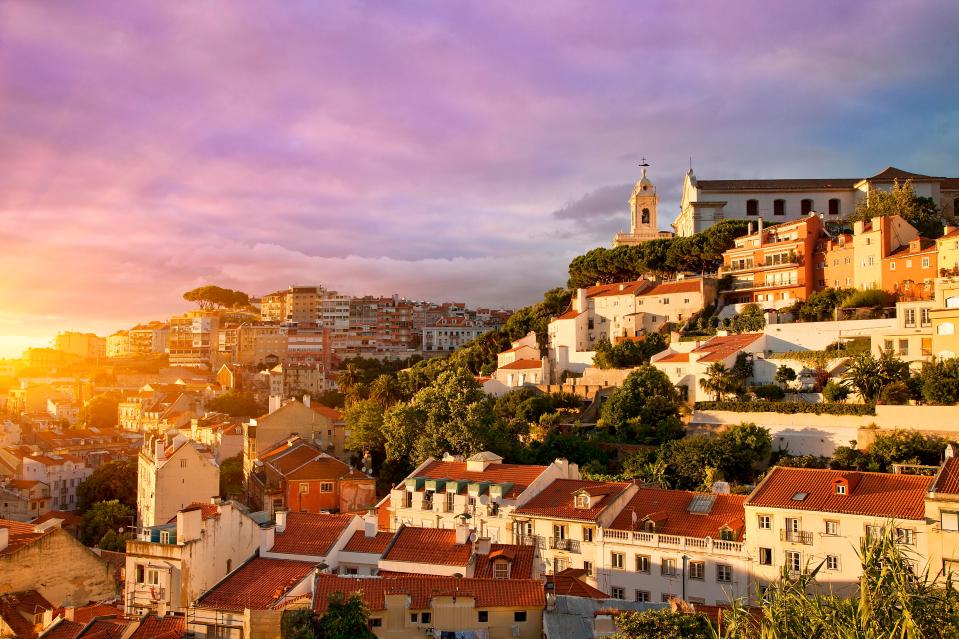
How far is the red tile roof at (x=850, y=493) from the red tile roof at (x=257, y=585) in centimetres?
2008

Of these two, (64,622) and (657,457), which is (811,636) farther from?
(657,457)

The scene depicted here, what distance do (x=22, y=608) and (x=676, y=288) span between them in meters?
62.8

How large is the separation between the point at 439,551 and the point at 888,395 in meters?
31.3

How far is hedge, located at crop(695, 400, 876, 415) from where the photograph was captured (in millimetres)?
52125

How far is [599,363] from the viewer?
7694cm

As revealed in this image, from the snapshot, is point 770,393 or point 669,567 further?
point 770,393

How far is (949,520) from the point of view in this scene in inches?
1262

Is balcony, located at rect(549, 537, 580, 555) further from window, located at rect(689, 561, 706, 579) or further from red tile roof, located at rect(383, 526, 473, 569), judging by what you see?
window, located at rect(689, 561, 706, 579)

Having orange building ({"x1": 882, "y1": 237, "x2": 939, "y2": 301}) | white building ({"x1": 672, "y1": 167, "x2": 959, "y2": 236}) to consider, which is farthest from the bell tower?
orange building ({"x1": 882, "y1": 237, "x2": 939, "y2": 301})

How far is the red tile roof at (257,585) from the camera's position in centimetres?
3194

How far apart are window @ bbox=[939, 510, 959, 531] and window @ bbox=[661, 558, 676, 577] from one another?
1086 centimetres

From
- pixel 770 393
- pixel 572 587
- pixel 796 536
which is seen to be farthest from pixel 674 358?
pixel 572 587

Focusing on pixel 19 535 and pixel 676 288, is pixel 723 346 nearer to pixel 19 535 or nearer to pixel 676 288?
Answer: pixel 676 288

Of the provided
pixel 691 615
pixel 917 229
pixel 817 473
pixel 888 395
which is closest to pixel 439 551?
pixel 691 615
